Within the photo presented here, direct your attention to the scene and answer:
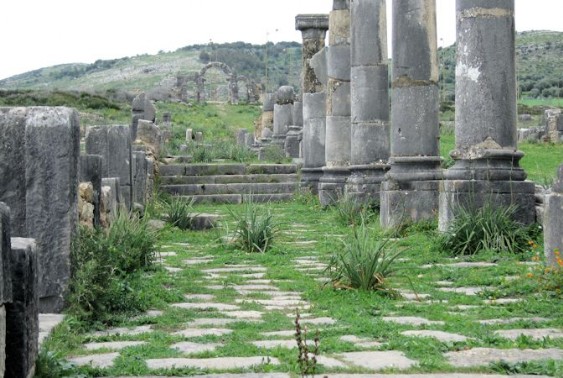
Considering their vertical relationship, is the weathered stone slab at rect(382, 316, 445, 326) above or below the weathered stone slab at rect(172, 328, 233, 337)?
below

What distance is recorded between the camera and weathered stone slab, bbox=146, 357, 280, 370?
5.21 metres

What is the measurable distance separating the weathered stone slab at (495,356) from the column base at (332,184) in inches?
549

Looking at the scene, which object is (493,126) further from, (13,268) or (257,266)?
(13,268)

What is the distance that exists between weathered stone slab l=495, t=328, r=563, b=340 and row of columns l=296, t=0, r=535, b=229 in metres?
4.75

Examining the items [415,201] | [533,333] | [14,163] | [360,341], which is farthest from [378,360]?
[415,201]

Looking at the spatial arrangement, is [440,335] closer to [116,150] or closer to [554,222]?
[554,222]

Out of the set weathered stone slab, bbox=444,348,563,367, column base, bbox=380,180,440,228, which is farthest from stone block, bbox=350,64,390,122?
weathered stone slab, bbox=444,348,563,367

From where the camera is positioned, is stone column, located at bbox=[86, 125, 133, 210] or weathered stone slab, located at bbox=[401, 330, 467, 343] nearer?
weathered stone slab, located at bbox=[401, 330, 467, 343]

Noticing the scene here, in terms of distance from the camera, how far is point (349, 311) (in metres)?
7.04

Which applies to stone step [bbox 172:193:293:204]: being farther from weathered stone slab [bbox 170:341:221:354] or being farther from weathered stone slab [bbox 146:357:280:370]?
weathered stone slab [bbox 146:357:280:370]

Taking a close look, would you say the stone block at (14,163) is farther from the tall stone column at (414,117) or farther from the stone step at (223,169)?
the stone step at (223,169)

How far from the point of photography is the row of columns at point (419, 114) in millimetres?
11125

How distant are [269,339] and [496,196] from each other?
18.9 ft

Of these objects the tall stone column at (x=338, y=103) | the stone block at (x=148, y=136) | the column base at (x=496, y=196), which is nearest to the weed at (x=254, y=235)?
the column base at (x=496, y=196)
